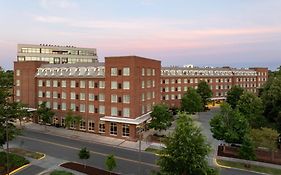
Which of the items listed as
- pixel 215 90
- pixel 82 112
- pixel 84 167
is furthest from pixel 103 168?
pixel 215 90

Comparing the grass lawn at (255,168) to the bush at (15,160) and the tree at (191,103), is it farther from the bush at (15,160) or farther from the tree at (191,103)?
the tree at (191,103)

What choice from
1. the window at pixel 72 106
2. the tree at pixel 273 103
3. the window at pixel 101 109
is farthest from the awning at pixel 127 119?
the tree at pixel 273 103

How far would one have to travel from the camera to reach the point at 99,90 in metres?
59.1

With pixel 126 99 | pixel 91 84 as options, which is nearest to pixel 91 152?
pixel 126 99

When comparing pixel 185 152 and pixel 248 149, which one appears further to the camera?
pixel 248 149

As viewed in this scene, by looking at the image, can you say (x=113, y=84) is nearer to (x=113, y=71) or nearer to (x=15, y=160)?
(x=113, y=71)

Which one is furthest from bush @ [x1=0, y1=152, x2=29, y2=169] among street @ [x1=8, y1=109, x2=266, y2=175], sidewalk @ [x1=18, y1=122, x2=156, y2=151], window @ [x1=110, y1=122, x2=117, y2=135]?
window @ [x1=110, y1=122, x2=117, y2=135]

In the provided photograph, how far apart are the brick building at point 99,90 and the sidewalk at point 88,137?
1741mm

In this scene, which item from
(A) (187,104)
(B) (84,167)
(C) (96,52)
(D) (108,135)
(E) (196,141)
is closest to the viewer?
(E) (196,141)

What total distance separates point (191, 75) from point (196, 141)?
256 feet

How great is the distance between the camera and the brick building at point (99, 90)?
54.4 metres

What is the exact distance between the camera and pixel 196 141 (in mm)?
23906

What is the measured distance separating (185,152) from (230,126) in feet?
77.6

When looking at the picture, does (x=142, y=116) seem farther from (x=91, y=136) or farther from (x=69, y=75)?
(x=69, y=75)
